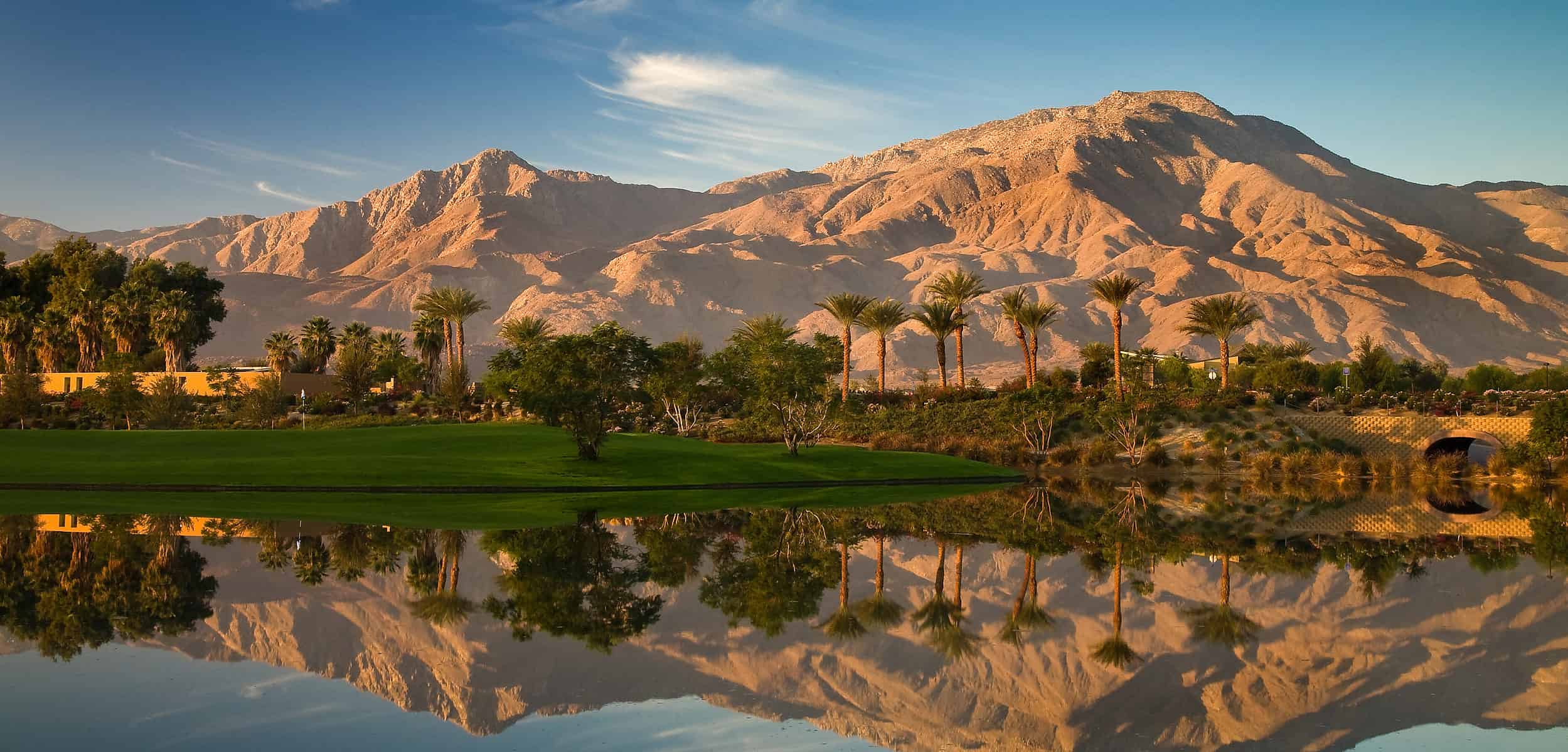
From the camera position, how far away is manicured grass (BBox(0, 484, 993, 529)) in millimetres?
30906

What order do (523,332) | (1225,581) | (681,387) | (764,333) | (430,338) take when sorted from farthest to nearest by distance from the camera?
(430,338)
(523,332)
(764,333)
(681,387)
(1225,581)

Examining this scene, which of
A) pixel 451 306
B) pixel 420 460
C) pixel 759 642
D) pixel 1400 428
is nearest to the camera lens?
pixel 759 642

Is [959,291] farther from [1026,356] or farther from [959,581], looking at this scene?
[959,581]

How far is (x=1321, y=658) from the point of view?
15.6m

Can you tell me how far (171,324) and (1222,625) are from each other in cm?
9298

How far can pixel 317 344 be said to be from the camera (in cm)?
10131

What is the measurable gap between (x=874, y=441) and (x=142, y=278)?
7934cm

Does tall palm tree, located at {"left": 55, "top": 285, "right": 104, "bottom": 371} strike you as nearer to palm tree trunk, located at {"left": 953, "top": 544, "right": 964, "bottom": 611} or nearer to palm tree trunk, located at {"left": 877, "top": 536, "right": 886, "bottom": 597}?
palm tree trunk, located at {"left": 877, "top": 536, "right": 886, "bottom": 597}

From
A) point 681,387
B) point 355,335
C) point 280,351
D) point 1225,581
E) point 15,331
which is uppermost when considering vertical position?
point 15,331

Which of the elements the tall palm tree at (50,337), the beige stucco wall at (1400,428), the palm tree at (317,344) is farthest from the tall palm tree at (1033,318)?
the tall palm tree at (50,337)

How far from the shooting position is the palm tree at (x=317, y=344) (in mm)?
101375

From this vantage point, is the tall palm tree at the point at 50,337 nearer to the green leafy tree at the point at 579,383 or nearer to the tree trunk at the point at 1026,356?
the green leafy tree at the point at 579,383

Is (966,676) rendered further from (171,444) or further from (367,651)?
(171,444)

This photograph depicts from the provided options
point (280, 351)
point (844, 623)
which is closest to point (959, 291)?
point (280, 351)
